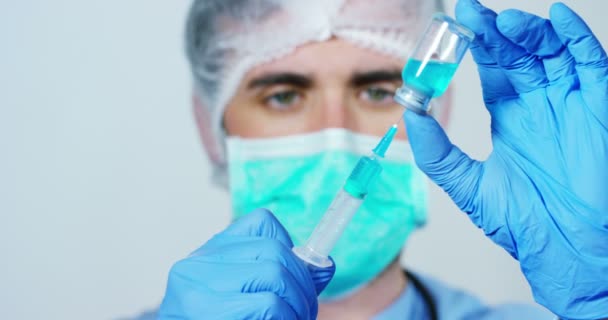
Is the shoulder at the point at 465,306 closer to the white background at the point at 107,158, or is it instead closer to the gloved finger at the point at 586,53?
the white background at the point at 107,158

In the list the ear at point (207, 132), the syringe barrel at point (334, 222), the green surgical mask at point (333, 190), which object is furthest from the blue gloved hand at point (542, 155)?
the ear at point (207, 132)

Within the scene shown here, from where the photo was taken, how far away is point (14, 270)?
5.78 feet

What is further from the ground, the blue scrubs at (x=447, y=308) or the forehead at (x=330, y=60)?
the forehead at (x=330, y=60)

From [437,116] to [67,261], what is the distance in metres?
0.94

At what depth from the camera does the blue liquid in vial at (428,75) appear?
3.30ft

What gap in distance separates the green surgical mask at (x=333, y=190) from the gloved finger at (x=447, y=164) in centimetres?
48

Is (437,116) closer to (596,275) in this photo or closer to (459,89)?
(459,89)

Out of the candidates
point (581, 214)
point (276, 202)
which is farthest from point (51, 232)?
point (581, 214)

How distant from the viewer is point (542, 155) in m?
1.06

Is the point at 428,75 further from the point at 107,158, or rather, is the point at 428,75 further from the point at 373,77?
the point at 107,158

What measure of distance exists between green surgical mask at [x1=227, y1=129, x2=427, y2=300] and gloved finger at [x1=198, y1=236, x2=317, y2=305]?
1.69 ft

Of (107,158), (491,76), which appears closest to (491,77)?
(491,76)

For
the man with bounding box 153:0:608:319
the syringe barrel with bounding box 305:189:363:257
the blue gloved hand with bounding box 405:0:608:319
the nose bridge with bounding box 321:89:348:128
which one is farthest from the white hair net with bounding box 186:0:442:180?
the syringe barrel with bounding box 305:189:363:257

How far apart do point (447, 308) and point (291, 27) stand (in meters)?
0.75
